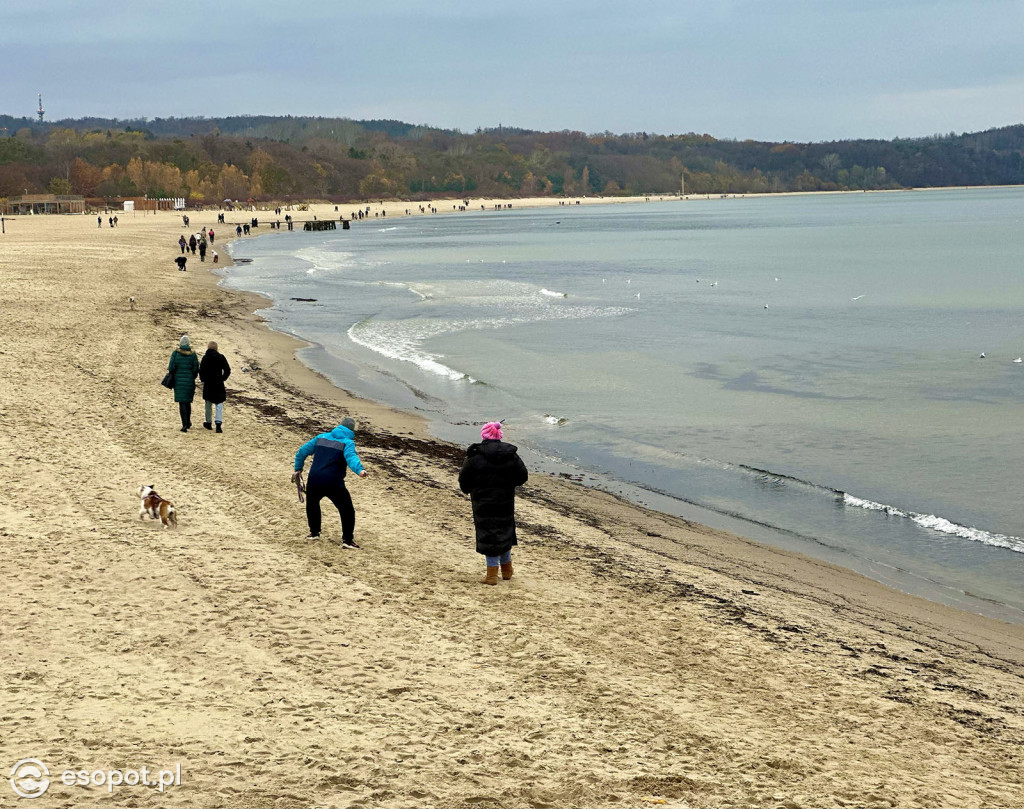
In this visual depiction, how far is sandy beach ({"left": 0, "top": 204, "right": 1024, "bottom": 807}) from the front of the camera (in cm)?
703

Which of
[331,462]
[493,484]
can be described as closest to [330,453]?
[331,462]

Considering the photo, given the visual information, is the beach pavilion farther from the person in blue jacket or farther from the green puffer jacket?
the person in blue jacket

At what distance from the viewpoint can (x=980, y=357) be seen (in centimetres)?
3172

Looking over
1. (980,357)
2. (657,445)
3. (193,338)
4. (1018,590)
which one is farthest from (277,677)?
(980,357)

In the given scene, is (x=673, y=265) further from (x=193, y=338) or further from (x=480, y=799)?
(x=480, y=799)

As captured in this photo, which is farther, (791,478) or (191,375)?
(791,478)

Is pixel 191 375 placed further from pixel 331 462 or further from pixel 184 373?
pixel 331 462

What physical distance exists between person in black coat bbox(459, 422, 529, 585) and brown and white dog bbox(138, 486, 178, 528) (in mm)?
3813

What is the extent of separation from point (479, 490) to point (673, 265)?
67337mm

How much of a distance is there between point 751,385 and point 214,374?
15.3 meters

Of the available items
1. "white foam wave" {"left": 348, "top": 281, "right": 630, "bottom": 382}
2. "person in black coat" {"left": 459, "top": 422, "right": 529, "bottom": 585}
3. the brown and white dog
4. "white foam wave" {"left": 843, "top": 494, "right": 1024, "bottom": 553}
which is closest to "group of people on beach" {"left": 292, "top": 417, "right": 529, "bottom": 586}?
"person in black coat" {"left": 459, "top": 422, "right": 529, "bottom": 585}

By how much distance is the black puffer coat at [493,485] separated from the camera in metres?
10.4

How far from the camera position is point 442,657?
29.4 feet

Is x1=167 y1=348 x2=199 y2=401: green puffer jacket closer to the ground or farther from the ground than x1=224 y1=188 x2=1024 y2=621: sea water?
farther from the ground
